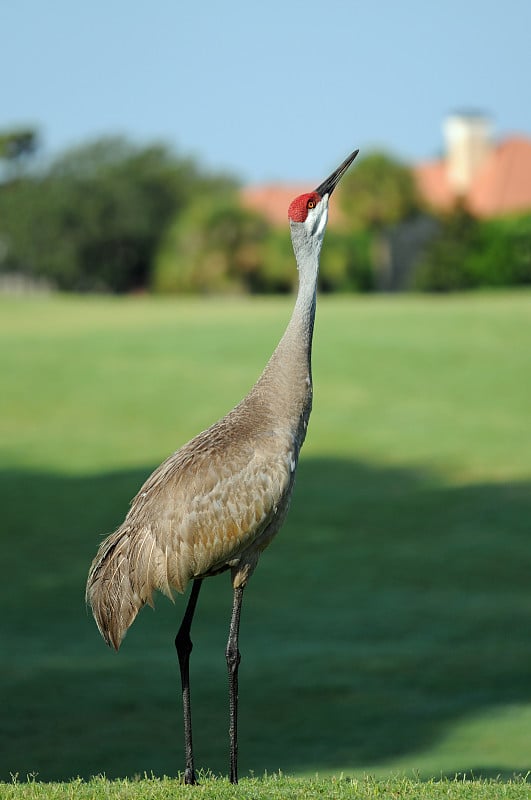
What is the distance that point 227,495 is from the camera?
6.19 m

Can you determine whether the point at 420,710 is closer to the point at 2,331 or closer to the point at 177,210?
the point at 2,331

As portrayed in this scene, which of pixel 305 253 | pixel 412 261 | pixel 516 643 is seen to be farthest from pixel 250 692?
pixel 412 261

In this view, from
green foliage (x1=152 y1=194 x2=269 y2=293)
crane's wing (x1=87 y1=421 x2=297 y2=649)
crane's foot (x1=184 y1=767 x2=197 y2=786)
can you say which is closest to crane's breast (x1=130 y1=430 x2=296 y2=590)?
crane's wing (x1=87 y1=421 x2=297 y2=649)

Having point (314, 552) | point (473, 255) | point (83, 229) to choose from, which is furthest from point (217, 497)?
point (83, 229)

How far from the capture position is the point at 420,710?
937 centimetres

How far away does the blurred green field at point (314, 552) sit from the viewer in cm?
891

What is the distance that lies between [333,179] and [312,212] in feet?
0.87

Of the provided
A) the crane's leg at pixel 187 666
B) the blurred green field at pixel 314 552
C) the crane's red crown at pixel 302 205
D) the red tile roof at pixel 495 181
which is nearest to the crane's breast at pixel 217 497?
the crane's leg at pixel 187 666

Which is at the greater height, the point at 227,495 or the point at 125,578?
the point at 227,495

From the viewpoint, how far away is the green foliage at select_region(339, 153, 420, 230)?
198 feet

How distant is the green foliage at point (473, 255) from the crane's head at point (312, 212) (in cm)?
3722

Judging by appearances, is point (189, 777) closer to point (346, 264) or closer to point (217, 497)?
point (217, 497)

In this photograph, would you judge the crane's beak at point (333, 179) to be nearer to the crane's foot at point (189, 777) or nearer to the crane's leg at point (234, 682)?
the crane's leg at point (234, 682)

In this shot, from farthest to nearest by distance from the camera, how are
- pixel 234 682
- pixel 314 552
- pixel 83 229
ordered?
pixel 83 229
pixel 314 552
pixel 234 682
